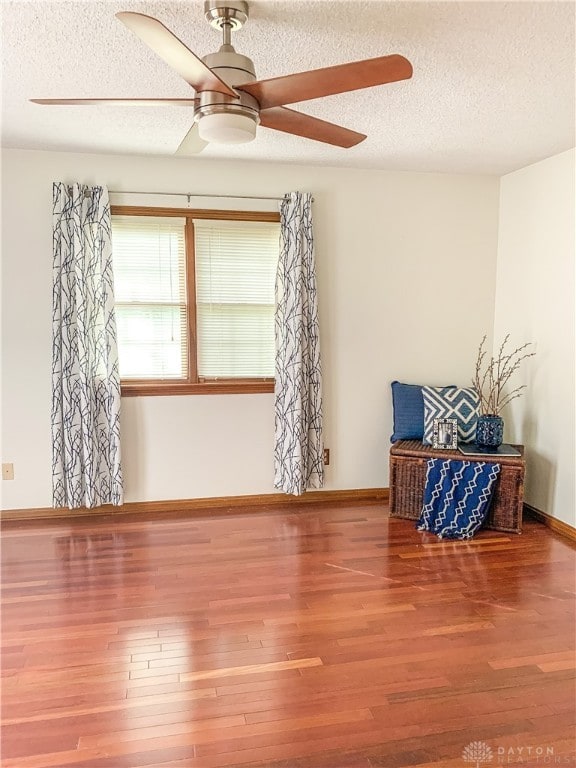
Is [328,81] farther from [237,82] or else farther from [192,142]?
[192,142]

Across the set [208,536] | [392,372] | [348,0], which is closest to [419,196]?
[392,372]

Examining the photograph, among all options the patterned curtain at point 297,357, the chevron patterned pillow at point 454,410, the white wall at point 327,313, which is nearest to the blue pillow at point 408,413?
the chevron patterned pillow at point 454,410

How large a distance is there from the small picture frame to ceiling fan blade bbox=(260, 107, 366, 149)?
2.29m

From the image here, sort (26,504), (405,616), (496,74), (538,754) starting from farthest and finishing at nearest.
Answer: (26,504) < (405,616) < (496,74) < (538,754)

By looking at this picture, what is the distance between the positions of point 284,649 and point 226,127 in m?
2.12

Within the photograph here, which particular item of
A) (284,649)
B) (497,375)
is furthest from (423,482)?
(284,649)

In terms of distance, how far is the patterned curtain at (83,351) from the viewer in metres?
3.88

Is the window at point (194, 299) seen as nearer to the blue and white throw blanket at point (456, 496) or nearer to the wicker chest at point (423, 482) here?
→ the wicker chest at point (423, 482)

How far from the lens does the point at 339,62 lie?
8.14ft

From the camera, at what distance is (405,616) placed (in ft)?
9.12

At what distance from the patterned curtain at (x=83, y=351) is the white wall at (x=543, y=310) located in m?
3.00

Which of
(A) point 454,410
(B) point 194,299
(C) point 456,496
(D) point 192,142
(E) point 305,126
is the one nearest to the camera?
(E) point 305,126

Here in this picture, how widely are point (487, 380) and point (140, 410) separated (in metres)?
2.76

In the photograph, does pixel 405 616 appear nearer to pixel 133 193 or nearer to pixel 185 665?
pixel 185 665
